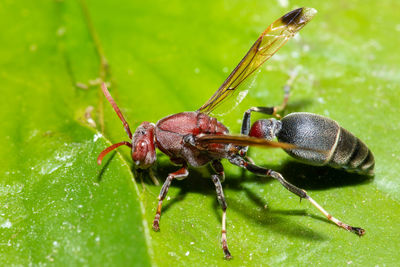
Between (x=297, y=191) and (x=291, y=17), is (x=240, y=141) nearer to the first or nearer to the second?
(x=297, y=191)

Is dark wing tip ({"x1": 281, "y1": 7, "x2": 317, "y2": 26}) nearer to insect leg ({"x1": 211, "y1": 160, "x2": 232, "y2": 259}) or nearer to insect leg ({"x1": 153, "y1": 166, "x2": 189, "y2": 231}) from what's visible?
insect leg ({"x1": 211, "y1": 160, "x2": 232, "y2": 259})

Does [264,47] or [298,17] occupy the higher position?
[298,17]

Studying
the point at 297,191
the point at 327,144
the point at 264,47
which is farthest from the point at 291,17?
the point at 297,191

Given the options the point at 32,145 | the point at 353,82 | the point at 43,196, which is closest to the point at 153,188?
the point at 43,196

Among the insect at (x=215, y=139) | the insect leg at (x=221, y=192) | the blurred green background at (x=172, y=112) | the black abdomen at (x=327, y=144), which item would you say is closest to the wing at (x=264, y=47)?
the insect at (x=215, y=139)

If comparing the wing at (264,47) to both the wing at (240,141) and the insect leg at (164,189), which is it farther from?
the insect leg at (164,189)

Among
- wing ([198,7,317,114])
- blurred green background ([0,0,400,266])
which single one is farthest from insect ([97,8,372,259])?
blurred green background ([0,0,400,266])

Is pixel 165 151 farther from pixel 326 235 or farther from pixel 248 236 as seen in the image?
pixel 326 235
